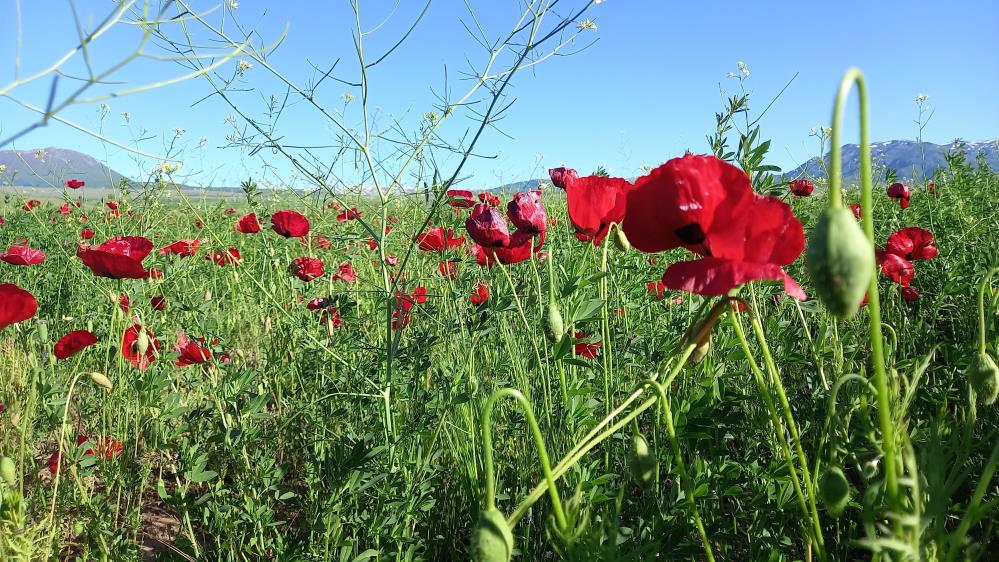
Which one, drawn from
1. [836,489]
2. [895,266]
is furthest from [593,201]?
[895,266]

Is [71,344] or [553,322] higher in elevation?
[553,322]

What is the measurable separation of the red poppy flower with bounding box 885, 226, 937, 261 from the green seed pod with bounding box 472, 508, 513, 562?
6.11ft

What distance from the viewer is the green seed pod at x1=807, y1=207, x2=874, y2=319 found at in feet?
1.58

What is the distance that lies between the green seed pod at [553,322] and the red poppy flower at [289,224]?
156cm

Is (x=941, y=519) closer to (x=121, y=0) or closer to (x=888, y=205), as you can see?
(x=121, y=0)

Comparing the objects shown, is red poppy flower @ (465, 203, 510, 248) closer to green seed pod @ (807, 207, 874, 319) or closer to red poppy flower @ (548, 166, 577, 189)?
red poppy flower @ (548, 166, 577, 189)

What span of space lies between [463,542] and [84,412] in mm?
1520

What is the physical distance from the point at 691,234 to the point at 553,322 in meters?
0.43

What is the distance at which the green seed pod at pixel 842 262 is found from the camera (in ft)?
1.58

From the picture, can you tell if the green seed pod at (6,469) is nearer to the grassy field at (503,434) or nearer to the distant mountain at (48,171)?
the grassy field at (503,434)

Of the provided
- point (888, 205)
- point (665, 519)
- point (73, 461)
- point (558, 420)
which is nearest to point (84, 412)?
point (73, 461)

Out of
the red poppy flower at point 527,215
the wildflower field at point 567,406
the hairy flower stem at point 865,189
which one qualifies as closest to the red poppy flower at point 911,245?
the wildflower field at point 567,406

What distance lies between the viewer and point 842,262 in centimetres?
48

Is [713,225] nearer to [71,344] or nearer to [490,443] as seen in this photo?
[490,443]
